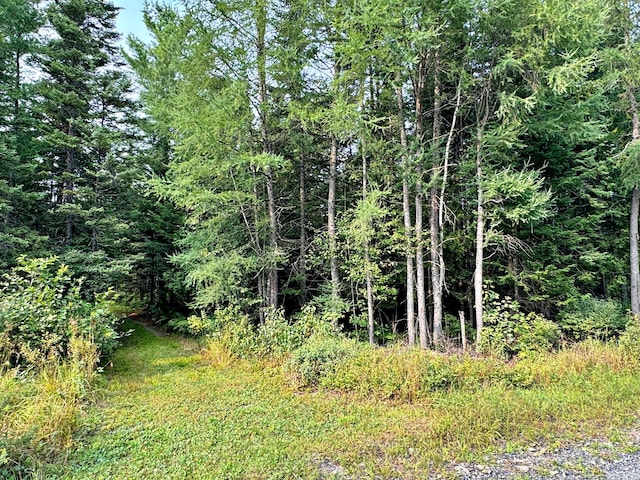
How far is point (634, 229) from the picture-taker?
9.69m

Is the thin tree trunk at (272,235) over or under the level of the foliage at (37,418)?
over

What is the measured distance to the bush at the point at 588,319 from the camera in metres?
7.69

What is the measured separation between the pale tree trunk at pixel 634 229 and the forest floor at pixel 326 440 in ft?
22.3

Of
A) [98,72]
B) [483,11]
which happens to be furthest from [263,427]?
[98,72]

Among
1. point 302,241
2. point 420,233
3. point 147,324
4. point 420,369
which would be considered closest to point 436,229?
point 420,233

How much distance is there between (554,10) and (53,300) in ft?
33.6

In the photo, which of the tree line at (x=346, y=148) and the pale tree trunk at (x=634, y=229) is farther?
the pale tree trunk at (x=634, y=229)

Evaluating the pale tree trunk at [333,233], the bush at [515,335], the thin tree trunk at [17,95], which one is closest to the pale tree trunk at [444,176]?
the bush at [515,335]

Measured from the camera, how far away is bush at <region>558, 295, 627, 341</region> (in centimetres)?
769

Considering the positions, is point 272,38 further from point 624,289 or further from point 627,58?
point 624,289

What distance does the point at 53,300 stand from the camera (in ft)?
19.1

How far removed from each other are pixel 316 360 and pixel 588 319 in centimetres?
682

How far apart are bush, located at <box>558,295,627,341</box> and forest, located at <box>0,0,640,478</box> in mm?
65

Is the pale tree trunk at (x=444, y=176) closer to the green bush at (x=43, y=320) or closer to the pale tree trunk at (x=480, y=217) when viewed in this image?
the pale tree trunk at (x=480, y=217)
